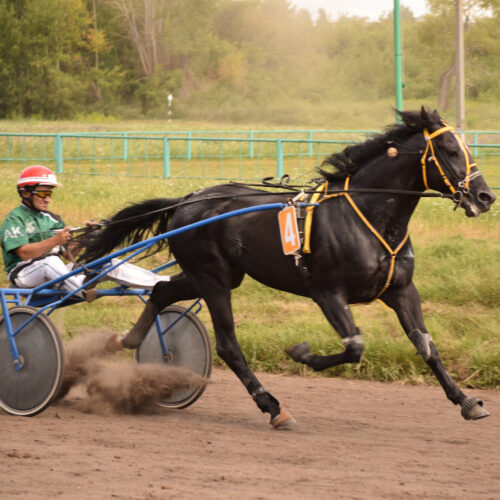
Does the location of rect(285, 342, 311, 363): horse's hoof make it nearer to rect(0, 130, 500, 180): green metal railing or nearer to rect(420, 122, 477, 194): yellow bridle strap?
rect(420, 122, 477, 194): yellow bridle strap

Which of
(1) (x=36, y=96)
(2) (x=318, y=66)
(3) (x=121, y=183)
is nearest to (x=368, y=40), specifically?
(2) (x=318, y=66)

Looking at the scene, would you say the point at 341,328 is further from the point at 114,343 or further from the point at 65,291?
the point at 65,291

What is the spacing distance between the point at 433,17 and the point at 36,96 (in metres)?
20.4

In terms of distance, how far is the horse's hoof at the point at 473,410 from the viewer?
446 cm

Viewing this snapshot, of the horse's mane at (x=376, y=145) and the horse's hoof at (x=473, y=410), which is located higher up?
the horse's mane at (x=376, y=145)

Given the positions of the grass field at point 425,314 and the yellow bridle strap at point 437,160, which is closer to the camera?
the yellow bridle strap at point 437,160

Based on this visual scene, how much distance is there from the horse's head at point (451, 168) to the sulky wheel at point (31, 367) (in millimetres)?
2399

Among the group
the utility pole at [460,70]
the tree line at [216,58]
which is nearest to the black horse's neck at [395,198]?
the utility pole at [460,70]

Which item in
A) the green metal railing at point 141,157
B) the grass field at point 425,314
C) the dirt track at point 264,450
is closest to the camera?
the dirt track at point 264,450

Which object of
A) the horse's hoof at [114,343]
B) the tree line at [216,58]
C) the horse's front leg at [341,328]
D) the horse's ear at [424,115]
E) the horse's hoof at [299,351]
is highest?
the tree line at [216,58]

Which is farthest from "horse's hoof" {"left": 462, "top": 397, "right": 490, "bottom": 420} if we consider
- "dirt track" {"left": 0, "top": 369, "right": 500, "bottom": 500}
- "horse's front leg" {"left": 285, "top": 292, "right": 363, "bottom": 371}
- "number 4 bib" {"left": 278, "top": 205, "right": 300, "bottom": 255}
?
"number 4 bib" {"left": 278, "top": 205, "right": 300, "bottom": 255}

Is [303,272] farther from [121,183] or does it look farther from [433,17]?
[433,17]

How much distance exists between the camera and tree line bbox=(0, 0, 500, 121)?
140ft

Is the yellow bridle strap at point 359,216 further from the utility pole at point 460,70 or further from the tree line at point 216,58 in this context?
the tree line at point 216,58
